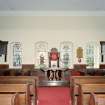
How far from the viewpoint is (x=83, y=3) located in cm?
1115

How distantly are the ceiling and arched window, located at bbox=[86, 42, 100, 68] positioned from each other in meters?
1.92

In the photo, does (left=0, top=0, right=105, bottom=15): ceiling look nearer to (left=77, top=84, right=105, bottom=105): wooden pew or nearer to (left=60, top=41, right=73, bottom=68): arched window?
(left=60, top=41, right=73, bottom=68): arched window

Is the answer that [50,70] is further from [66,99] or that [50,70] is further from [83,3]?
[66,99]

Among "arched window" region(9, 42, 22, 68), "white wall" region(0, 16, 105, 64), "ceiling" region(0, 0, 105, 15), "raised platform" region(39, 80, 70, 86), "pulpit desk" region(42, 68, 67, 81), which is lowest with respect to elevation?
"raised platform" region(39, 80, 70, 86)

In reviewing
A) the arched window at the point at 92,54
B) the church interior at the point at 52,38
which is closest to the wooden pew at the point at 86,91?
the church interior at the point at 52,38

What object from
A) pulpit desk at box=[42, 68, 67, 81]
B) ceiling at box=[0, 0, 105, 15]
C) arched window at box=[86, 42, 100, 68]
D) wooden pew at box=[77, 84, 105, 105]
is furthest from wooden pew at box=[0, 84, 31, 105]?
arched window at box=[86, 42, 100, 68]

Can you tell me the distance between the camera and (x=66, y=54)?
43.5ft

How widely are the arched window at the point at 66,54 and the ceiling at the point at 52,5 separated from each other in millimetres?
1882

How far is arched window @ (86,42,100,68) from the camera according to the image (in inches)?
518

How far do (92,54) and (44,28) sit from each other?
119 inches

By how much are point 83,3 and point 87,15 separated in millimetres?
1973

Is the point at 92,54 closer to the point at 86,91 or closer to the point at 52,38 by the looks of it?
the point at 52,38

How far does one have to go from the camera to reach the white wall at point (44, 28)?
42.9 ft

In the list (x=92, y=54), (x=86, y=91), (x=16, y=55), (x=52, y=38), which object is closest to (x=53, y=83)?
(x=52, y=38)
